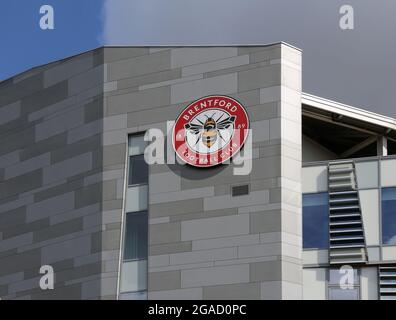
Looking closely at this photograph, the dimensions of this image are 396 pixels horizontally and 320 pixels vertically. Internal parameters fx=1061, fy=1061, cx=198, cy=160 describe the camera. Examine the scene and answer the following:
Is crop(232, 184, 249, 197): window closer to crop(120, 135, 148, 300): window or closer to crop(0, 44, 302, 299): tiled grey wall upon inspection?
crop(0, 44, 302, 299): tiled grey wall

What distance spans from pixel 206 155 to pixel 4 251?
11383 millimetres

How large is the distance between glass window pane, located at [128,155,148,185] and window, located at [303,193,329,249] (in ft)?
20.9

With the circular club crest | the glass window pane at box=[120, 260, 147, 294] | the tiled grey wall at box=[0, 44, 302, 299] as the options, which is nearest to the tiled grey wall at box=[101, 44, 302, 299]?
the tiled grey wall at box=[0, 44, 302, 299]

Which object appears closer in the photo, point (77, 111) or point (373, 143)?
point (77, 111)

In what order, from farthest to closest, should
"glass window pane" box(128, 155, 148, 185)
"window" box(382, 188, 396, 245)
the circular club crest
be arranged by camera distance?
1. "glass window pane" box(128, 155, 148, 185)
2. the circular club crest
3. "window" box(382, 188, 396, 245)

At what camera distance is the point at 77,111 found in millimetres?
44250

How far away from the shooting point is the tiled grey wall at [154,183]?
128ft

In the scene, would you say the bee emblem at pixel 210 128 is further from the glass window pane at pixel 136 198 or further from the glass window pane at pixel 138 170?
the glass window pane at pixel 136 198

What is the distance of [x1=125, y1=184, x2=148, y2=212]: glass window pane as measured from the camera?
4162 cm

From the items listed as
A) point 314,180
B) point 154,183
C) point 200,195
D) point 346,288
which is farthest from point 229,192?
point 346,288

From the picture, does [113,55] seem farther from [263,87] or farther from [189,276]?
[189,276]

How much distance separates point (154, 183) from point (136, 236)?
2183 mm

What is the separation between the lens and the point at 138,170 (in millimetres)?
42125
